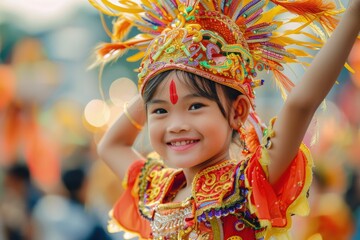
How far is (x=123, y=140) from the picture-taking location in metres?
3.04

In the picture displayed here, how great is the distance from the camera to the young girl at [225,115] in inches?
88.9

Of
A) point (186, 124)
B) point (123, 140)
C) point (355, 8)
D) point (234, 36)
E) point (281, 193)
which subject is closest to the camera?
point (355, 8)

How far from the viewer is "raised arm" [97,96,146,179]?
2.99 meters

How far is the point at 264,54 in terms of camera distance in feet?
8.64

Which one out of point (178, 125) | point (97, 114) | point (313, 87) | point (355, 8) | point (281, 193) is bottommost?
point (97, 114)

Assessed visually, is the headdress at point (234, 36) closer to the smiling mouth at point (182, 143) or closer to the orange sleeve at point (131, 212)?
the smiling mouth at point (182, 143)

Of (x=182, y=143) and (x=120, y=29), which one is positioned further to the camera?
(x=120, y=29)

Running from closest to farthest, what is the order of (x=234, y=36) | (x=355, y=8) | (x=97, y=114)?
(x=355, y=8) → (x=234, y=36) → (x=97, y=114)

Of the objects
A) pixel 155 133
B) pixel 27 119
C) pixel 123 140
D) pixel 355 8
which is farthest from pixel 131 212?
pixel 27 119

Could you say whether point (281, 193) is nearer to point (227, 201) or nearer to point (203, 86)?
point (227, 201)

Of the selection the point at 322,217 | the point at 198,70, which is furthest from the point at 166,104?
the point at 322,217

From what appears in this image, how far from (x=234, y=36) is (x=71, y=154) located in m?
3.47

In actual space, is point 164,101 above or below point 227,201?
above

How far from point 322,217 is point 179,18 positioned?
2669mm
